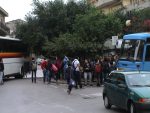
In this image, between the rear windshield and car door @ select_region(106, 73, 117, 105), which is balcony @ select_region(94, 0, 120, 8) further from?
the rear windshield

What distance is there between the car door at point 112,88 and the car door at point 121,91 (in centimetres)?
28

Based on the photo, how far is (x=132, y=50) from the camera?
85.1 feet

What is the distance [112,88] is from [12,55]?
2401cm

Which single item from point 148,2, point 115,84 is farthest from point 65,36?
point 148,2

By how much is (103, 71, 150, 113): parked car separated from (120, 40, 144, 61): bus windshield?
6.50 m

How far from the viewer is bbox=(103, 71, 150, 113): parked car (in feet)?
50.4

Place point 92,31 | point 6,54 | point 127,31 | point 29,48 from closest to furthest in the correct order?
point 92,31
point 6,54
point 127,31
point 29,48

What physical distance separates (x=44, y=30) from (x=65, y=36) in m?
7.46

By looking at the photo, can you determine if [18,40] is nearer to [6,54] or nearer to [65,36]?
[6,54]

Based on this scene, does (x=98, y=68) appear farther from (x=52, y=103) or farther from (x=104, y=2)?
(x=104, y=2)

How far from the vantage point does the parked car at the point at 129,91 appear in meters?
15.4

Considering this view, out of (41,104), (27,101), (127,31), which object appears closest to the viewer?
(41,104)

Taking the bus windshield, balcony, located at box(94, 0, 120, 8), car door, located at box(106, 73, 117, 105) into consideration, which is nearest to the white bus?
the bus windshield

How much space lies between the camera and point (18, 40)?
44344 mm
